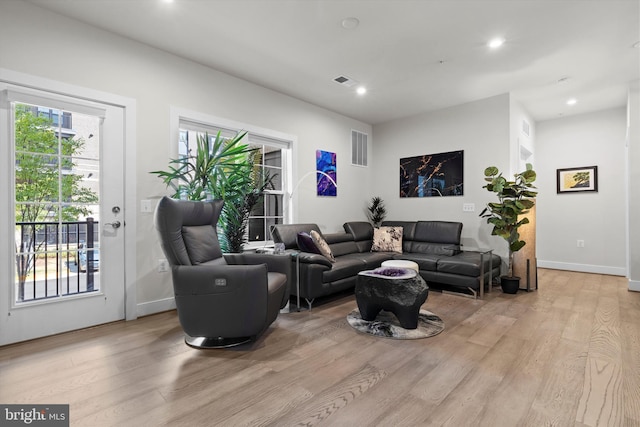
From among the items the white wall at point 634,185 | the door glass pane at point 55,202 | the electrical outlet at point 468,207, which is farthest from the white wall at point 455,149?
the door glass pane at point 55,202

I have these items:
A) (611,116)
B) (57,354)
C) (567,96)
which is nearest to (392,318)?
(57,354)

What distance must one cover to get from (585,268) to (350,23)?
18.8 ft

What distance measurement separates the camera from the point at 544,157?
5895mm

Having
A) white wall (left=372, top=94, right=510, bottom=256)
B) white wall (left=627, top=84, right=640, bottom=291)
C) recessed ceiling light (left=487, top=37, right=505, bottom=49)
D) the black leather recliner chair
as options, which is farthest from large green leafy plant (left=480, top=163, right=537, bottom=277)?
the black leather recliner chair

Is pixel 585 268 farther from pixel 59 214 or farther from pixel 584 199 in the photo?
pixel 59 214

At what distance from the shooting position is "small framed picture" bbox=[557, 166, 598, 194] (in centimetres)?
538

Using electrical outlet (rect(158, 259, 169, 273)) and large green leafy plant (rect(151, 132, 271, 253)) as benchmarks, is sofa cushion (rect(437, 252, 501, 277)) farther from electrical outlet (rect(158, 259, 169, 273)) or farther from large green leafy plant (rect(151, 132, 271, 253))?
electrical outlet (rect(158, 259, 169, 273))

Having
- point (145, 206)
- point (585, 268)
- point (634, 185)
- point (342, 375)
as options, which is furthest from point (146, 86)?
point (585, 268)

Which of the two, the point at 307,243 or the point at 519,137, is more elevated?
the point at 519,137

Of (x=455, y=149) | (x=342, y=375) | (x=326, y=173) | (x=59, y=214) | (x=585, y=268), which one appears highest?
(x=455, y=149)

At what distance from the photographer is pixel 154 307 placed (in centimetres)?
327

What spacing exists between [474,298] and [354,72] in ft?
10.5

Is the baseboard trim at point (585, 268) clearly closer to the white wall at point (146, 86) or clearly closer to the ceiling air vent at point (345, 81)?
the white wall at point (146, 86)

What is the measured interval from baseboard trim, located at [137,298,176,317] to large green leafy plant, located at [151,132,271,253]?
823 millimetres
